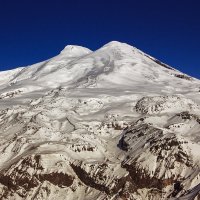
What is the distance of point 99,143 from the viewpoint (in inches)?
2147

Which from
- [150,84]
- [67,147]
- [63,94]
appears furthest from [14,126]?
[150,84]

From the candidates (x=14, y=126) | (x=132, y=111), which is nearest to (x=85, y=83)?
(x=132, y=111)

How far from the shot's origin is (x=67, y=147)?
52.4 metres

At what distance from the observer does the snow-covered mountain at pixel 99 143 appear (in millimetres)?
45812

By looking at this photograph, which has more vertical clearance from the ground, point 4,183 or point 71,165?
point 71,165

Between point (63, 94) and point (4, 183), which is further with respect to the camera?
point (63, 94)

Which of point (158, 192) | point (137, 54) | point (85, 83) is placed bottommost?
point (158, 192)

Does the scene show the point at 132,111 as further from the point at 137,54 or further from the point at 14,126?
the point at 137,54

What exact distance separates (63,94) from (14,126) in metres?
15.3

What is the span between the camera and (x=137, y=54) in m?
109

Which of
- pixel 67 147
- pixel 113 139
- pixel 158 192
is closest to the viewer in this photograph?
pixel 158 192

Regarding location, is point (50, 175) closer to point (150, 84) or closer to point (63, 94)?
point (63, 94)

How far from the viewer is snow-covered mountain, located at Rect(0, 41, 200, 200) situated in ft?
150

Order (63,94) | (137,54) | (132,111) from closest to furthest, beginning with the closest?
1. (132,111)
2. (63,94)
3. (137,54)
